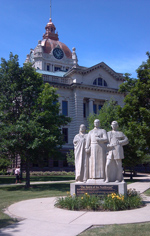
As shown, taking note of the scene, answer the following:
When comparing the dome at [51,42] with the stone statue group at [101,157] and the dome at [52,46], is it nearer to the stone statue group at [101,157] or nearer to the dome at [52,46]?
the dome at [52,46]

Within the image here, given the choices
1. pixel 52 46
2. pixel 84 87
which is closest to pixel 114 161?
pixel 84 87

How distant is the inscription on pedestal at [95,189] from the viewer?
34.4 ft

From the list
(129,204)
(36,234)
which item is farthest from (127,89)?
(36,234)

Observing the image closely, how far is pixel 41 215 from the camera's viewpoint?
8805 mm

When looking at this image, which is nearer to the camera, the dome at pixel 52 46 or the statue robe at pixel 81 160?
the statue robe at pixel 81 160

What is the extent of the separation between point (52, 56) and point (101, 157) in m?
58.6

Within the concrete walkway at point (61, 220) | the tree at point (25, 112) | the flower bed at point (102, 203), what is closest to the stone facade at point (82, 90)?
the tree at point (25, 112)

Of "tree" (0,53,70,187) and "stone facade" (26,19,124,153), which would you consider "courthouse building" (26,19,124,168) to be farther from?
"tree" (0,53,70,187)

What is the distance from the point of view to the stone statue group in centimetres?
1097

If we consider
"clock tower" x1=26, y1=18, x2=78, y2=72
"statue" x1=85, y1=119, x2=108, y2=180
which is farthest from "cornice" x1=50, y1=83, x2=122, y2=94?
"statue" x1=85, y1=119, x2=108, y2=180

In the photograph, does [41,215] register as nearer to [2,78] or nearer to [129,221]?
[129,221]

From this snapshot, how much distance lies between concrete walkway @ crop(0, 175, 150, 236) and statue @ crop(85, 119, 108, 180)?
2.22 meters

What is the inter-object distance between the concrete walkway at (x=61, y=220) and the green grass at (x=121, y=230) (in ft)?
0.88

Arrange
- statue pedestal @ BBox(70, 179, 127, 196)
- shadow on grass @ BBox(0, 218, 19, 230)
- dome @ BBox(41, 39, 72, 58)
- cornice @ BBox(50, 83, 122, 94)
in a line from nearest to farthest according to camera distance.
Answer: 1. shadow on grass @ BBox(0, 218, 19, 230)
2. statue pedestal @ BBox(70, 179, 127, 196)
3. cornice @ BBox(50, 83, 122, 94)
4. dome @ BBox(41, 39, 72, 58)
